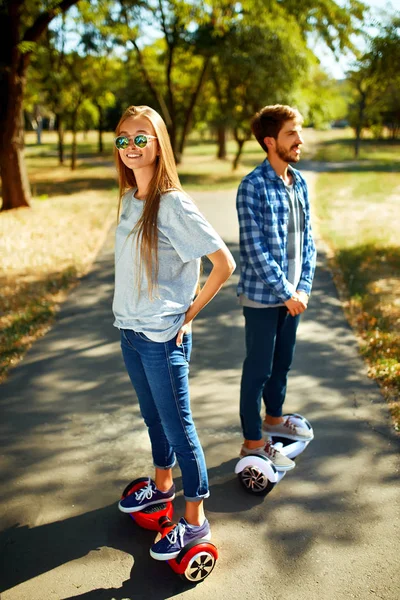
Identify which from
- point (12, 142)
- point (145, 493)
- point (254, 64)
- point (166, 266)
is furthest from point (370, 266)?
point (254, 64)

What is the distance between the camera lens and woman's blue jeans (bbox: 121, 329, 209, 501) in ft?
8.41

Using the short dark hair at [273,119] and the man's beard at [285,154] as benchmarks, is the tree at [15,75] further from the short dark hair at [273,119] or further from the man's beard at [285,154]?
the man's beard at [285,154]


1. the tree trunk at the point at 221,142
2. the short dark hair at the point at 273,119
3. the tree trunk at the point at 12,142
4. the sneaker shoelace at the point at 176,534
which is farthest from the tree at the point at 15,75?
the tree trunk at the point at 221,142

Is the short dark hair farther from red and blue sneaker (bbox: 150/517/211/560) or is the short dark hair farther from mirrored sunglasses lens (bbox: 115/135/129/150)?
red and blue sneaker (bbox: 150/517/211/560)

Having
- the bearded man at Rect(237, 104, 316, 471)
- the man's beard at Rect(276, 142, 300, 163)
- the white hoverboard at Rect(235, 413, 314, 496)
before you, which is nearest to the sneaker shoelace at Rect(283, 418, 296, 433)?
the bearded man at Rect(237, 104, 316, 471)

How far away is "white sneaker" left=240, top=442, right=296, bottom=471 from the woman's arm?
113cm

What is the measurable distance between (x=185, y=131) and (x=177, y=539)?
2514 cm

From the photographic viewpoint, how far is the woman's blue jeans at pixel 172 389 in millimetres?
2564

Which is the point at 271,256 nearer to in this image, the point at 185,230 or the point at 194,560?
the point at 185,230

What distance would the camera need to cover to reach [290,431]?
12.3 feet

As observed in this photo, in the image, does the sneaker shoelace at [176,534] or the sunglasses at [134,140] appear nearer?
the sunglasses at [134,140]

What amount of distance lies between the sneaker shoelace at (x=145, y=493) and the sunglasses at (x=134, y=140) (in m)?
1.76

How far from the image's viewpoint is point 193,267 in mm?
2605

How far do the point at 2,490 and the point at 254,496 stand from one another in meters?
1.46
